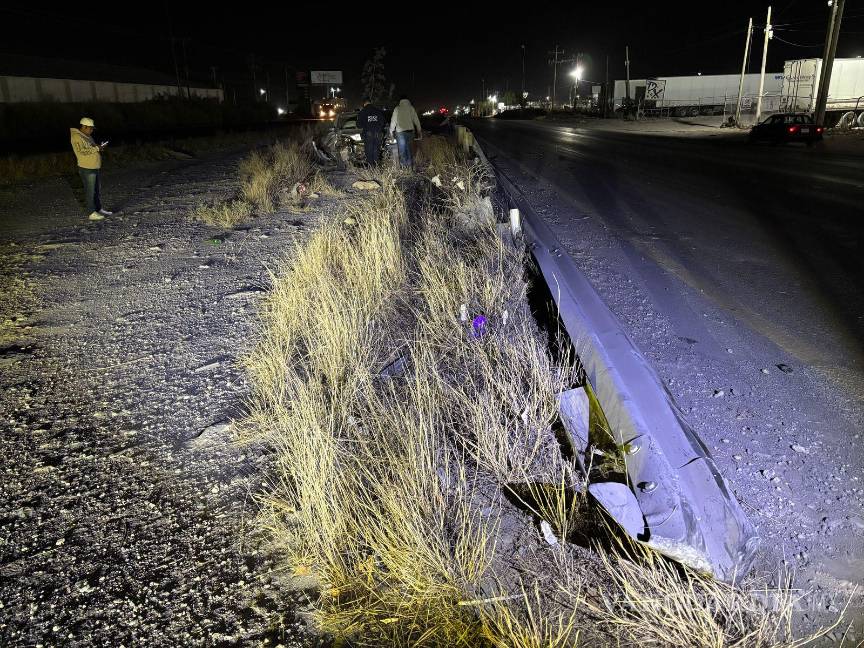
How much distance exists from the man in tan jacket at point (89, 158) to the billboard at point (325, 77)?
115 meters

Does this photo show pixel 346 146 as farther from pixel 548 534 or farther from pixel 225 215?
pixel 548 534

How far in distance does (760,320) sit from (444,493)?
347 cm

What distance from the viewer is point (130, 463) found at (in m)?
3.16

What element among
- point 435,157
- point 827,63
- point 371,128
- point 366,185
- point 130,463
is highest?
point 827,63

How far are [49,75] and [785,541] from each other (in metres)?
58.3

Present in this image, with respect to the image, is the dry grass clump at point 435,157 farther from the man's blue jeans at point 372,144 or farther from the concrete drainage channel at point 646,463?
the concrete drainage channel at point 646,463

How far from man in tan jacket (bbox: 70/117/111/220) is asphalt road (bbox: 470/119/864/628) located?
7.50 metres

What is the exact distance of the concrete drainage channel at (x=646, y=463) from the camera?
2.27m

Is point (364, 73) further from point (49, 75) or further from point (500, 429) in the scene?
point (500, 429)

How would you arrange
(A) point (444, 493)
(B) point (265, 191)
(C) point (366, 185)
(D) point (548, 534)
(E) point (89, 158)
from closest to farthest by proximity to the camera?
(D) point (548, 534)
(A) point (444, 493)
(E) point (89, 158)
(B) point (265, 191)
(C) point (366, 185)

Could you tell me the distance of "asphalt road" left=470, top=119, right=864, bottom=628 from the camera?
9.04 ft

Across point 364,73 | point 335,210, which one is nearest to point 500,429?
point 335,210

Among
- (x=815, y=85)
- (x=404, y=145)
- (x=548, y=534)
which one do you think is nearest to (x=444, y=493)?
(x=548, y=534)

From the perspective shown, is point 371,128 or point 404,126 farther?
point 371,128
